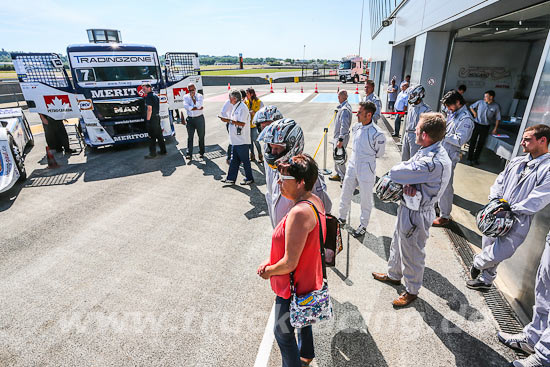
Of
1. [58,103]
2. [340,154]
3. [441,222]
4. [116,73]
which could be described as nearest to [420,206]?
[441,222]

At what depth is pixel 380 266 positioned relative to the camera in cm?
400

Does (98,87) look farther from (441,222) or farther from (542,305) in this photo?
(542,305)

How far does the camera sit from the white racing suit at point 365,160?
4309 millimetres

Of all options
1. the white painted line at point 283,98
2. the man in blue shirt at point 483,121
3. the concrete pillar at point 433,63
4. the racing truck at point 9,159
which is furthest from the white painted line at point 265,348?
the white painted line at point 283,98

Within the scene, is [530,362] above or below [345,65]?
below

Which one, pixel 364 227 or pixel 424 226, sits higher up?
pixel 424 226

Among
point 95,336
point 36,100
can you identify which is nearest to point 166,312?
point 95,336

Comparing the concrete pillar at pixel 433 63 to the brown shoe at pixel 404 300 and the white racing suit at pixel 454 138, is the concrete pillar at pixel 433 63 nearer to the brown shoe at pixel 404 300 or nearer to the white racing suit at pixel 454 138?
the white racing suit at pixel 454 138

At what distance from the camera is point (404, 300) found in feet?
10.8

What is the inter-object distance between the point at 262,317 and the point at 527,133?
3396 millimetres

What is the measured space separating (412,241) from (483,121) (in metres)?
6.64

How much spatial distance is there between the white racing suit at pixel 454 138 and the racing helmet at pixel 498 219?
185cm

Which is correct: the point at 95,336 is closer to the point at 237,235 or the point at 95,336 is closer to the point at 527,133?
the point at 237,235

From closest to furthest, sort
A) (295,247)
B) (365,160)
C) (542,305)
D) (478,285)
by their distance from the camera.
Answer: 1. (295,247)
2. (542,305)
3. (478,285)
4. (365,160)
